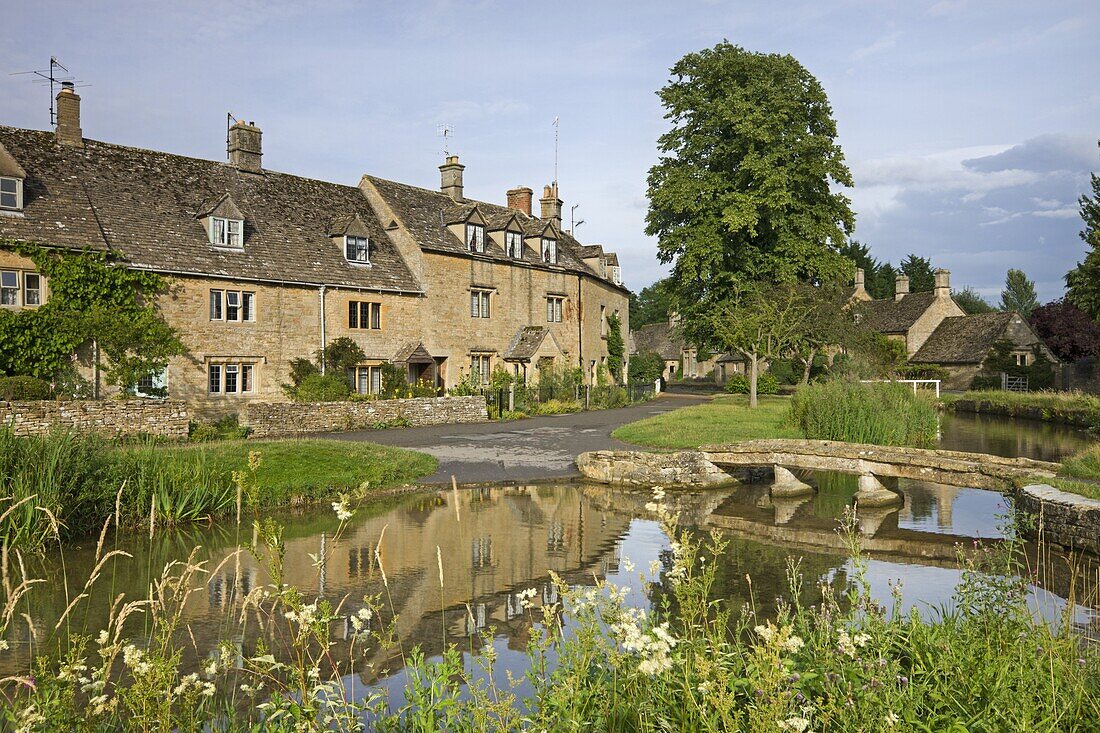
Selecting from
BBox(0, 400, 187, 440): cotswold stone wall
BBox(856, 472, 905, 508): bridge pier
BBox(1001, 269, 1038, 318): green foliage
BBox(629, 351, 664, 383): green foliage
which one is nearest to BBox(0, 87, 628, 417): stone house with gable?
BBox(0, 400, 187, 440): cotswold stone wall

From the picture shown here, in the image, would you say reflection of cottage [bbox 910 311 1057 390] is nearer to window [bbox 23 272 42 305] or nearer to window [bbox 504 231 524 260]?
window [bbox 504 231 524 260]

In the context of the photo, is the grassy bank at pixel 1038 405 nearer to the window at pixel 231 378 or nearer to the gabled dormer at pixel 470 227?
the gabled dormer at pixel 470 227

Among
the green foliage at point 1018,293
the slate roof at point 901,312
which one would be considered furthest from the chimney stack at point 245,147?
the green foliage at point 1018,293

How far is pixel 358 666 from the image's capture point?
292 inches

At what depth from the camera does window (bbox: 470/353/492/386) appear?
38594mm

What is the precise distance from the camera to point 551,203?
4969 centimetres

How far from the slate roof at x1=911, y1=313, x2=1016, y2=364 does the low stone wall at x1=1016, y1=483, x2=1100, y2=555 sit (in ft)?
168

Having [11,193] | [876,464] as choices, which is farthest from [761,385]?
[11,193]

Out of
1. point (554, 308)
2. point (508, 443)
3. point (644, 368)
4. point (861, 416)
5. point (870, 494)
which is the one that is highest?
point (554, 308)

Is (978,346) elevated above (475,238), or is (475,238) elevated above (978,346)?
(475,238)

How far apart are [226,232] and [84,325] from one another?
7190 mm

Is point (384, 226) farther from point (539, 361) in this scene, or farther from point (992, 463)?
point (992, 463)

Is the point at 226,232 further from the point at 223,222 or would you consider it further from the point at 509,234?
the point at 509,234

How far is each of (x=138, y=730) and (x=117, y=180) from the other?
29806mm
